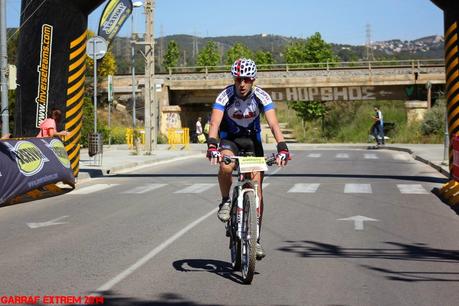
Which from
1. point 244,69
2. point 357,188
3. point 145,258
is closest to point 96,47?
point 357,188

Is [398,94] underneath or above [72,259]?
above

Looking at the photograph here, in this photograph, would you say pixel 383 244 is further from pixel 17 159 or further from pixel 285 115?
pixel 285 115

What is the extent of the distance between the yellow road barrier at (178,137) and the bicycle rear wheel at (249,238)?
31.8 meters

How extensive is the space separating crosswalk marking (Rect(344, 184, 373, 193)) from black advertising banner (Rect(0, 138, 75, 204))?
652 centimetres

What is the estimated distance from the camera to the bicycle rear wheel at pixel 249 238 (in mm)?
6570

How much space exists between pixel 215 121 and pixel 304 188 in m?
9.83

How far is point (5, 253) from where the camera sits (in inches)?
336

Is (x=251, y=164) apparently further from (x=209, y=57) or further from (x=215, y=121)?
(x=209, y=57)

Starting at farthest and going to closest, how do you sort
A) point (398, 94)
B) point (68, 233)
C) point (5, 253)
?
point (398, 94) → point (68, 233) → point (5, 253)

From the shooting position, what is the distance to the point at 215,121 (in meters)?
7.29

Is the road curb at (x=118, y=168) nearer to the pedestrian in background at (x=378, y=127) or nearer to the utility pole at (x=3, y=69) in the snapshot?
the utility pole at (x=3, y=69)

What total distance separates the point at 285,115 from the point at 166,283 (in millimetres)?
77876

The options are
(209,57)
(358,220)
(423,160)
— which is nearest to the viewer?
(358,220)

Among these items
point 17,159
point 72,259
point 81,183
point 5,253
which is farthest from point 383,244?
point 81,183
